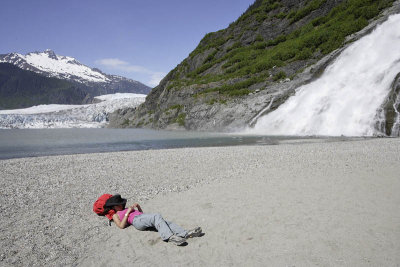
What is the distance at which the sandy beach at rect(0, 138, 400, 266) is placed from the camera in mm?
4094

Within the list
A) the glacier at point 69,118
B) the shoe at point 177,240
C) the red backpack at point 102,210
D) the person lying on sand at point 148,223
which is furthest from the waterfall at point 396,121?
the glacier at point 69,118

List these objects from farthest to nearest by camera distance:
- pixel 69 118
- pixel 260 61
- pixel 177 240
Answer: pixel 69 118, pixel 260 61, pixel 177 240

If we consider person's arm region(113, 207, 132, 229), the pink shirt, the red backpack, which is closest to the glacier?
the red backpack

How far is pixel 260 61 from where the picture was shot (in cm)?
4434

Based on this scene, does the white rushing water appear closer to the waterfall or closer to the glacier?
the waterfall

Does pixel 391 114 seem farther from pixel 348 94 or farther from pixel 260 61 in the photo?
pixel 260 61

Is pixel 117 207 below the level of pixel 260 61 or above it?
below

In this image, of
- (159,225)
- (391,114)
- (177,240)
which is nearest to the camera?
(177,240)

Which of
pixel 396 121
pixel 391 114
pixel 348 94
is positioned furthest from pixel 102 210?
pixel 348 94

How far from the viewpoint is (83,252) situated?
14.2 ft

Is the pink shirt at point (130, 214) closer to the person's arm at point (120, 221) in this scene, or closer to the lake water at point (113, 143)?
the person's arm at point (120, 221)

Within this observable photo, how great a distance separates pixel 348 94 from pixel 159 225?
25.1 meters

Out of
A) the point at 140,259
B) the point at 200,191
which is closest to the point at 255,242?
the point at 140,259

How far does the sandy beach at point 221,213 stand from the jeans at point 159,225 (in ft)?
0.58
